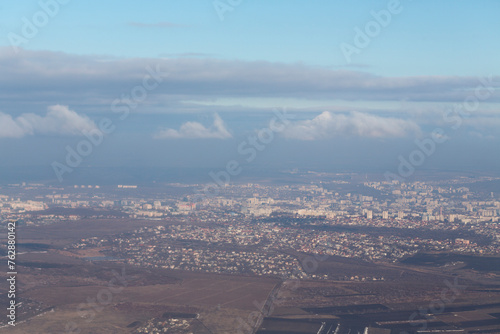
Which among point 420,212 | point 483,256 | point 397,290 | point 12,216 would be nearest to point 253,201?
point 420,212

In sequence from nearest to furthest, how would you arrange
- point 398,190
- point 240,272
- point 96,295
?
point 96,295, point 240,272, point 398,190

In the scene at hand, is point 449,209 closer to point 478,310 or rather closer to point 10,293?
point 478,310

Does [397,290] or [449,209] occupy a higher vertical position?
[449,209]

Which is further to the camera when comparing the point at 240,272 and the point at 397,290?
the point at 240,272

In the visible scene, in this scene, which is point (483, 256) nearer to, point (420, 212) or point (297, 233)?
point (297, 233)

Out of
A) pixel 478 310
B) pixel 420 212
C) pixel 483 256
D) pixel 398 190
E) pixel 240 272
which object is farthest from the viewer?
pixel 398 190

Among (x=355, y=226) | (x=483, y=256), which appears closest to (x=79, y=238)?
(x=355, y=226)

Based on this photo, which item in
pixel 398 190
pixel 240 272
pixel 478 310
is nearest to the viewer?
pixel 478 310

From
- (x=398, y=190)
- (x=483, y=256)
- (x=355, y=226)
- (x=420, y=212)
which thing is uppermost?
(x=398, y=190)

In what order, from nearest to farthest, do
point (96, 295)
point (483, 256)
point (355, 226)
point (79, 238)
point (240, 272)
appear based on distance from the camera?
point (96, 295)
point (240, 272)
point (483, 256)
point (79, 238)
point (355, 226)
